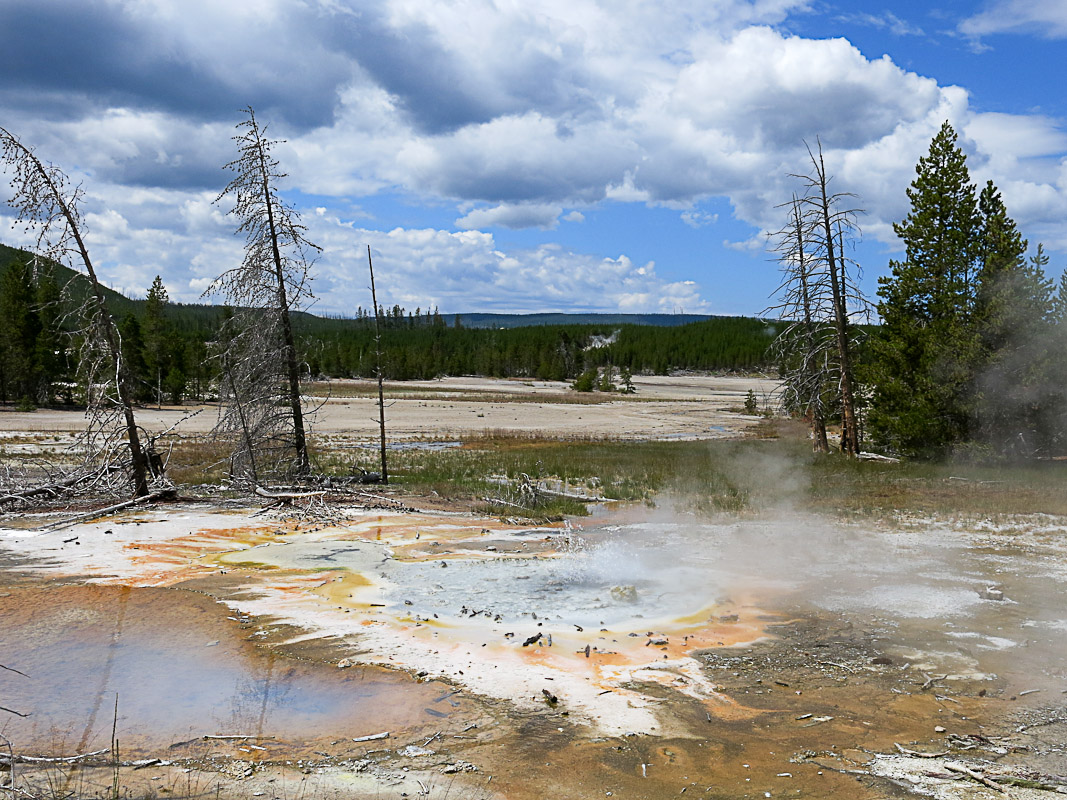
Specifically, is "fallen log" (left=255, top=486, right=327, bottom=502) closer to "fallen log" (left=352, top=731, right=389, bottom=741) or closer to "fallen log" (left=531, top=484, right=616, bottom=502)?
"fallen log" (left=531, top=484, right=616, bottom=502)

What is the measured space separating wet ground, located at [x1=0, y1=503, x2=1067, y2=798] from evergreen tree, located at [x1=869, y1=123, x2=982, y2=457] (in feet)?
33.5

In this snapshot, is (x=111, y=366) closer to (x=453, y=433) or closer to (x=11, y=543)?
(x=11, y=543)

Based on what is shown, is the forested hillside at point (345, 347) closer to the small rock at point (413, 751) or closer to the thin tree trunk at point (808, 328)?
the thin tree trunk at point (808, 328)

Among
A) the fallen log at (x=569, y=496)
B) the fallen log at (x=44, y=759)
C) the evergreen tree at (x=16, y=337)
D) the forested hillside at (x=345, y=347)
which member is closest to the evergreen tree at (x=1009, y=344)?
the forested hillside at (x=345, y=347)

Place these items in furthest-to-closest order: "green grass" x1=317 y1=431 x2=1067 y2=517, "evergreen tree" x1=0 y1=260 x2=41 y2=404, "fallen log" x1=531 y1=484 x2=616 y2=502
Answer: "evergreen tree" x1=0 y1=260 x2=41 y2=404 < "fallen log" x1=531 y1=484 x2=616 y2=502 < "green grass" x1=317 y1=431 x2=1067 y2=517

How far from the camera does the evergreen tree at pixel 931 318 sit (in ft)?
79.0

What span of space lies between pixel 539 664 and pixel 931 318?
2273cm

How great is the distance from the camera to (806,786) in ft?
19.2

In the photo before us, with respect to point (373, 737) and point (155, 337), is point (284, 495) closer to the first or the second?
point (373, 737)

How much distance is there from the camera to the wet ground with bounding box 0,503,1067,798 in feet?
20.0

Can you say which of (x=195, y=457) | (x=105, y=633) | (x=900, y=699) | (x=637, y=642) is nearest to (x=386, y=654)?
(x=637, y=642)

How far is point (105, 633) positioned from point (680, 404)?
6923 centimetres

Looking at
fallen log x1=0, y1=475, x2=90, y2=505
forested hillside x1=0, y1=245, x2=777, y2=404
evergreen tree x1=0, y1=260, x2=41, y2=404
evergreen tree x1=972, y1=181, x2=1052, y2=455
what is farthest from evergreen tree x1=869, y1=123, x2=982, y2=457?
evergreen tree x1=0, y1=260, x2=41, y2=404

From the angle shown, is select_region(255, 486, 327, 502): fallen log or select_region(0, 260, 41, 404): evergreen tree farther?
select_region(0, 260, 41, 404): evergreen tree
